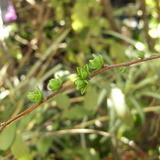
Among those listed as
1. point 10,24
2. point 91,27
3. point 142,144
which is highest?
point 10,24

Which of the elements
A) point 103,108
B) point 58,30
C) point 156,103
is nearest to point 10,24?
point 58,30

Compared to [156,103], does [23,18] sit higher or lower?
higher

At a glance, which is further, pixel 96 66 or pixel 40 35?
pixel 40 35

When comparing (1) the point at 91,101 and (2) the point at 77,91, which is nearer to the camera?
(1) the point at 91,101

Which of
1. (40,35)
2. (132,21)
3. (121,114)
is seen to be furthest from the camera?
(132,21)

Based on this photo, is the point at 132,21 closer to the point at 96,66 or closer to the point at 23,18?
the point at 23,18

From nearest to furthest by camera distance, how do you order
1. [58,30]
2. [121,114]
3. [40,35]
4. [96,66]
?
1. [96,66]
2. [121,114]
3. [40,35]
4. [58,30]

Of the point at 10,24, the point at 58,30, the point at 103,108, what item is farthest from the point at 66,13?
the point at 103,108
